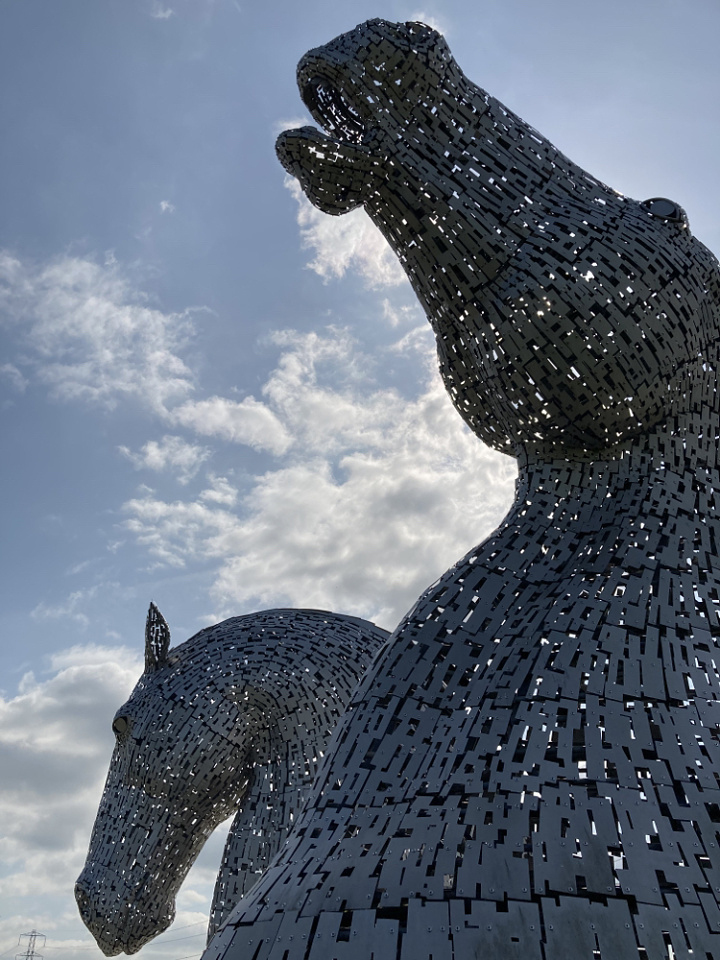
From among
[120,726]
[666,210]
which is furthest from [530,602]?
[120,726]

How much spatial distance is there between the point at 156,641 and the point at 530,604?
13.0ft

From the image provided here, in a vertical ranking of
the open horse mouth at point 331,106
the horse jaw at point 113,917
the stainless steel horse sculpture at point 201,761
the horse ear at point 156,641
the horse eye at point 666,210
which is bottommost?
the horse jaw at point 113,917

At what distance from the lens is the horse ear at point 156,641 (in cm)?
604

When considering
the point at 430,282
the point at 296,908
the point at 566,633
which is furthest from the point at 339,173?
the point at 296,908

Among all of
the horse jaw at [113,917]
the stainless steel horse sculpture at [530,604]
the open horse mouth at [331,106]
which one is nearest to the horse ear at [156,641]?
the horse jaw at [113,917]

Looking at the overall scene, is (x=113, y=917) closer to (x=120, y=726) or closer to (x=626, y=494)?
(x=120, y=726)

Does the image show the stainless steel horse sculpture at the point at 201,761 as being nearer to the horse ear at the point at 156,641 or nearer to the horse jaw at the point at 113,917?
the horse jaw at the point at 113,917

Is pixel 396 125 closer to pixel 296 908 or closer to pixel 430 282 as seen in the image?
pixel 430 282

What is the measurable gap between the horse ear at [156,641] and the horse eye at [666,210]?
4235 mm

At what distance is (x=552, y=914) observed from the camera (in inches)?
73.8

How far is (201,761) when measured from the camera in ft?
17.6

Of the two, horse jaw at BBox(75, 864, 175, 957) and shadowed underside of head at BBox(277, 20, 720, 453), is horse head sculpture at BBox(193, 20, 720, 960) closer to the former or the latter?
shadowed underside of head at BBox(277, 20, 720, 453)

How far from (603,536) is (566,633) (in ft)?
1.58

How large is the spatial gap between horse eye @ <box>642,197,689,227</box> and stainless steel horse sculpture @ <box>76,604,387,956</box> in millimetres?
3191
